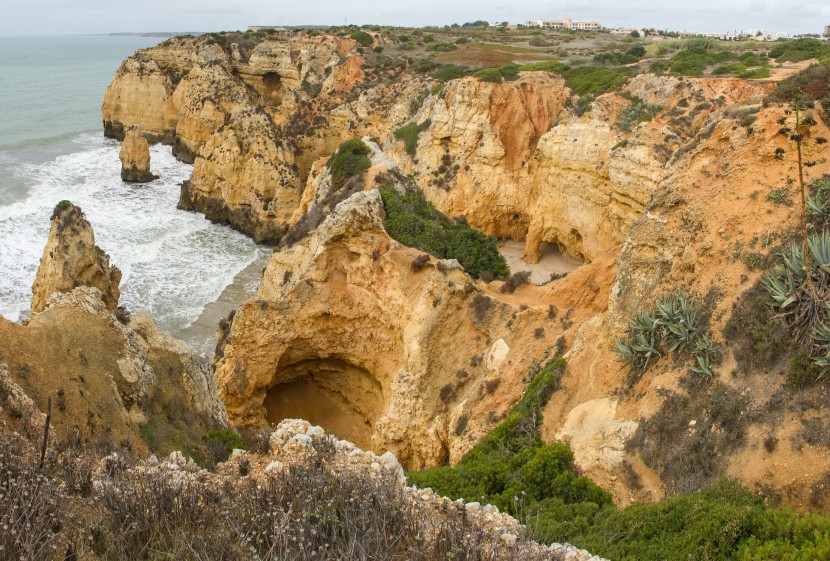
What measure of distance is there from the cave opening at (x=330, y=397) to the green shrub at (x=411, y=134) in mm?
20524

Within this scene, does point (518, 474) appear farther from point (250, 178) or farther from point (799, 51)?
point (799, 51)

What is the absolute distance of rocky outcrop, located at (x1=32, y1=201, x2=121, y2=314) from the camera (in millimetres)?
19844

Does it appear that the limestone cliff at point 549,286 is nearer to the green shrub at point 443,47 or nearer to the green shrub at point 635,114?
the green shrub at point 635,114

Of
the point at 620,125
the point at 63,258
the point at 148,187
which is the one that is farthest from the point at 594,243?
the point at 148,187

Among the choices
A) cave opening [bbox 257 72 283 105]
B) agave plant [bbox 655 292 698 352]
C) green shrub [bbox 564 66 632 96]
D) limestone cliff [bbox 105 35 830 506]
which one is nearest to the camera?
limestone cliff [bbox 105 35 830 506]

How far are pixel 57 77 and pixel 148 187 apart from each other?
79.7m

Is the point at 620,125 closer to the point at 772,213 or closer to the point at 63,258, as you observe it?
the point at 772,213

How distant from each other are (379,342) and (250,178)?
2498 centimetres

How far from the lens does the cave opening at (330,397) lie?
19.2 meters

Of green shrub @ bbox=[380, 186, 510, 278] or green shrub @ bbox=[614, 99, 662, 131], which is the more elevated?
green shrub @ bbox=[614, 99, 662, 131]

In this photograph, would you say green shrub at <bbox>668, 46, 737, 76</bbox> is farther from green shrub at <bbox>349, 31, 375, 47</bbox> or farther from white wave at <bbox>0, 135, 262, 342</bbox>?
green shrub at <bbox>349, 31, 375, 47</bbox>

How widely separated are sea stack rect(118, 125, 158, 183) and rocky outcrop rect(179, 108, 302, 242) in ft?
31.4

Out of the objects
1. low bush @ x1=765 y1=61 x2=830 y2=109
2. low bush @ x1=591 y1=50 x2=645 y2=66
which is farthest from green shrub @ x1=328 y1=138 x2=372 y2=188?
low bush @ x1=591 y1=50 x2=645 y2=66

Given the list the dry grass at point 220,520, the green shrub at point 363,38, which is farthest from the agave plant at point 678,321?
the green shrub at point 363,38
